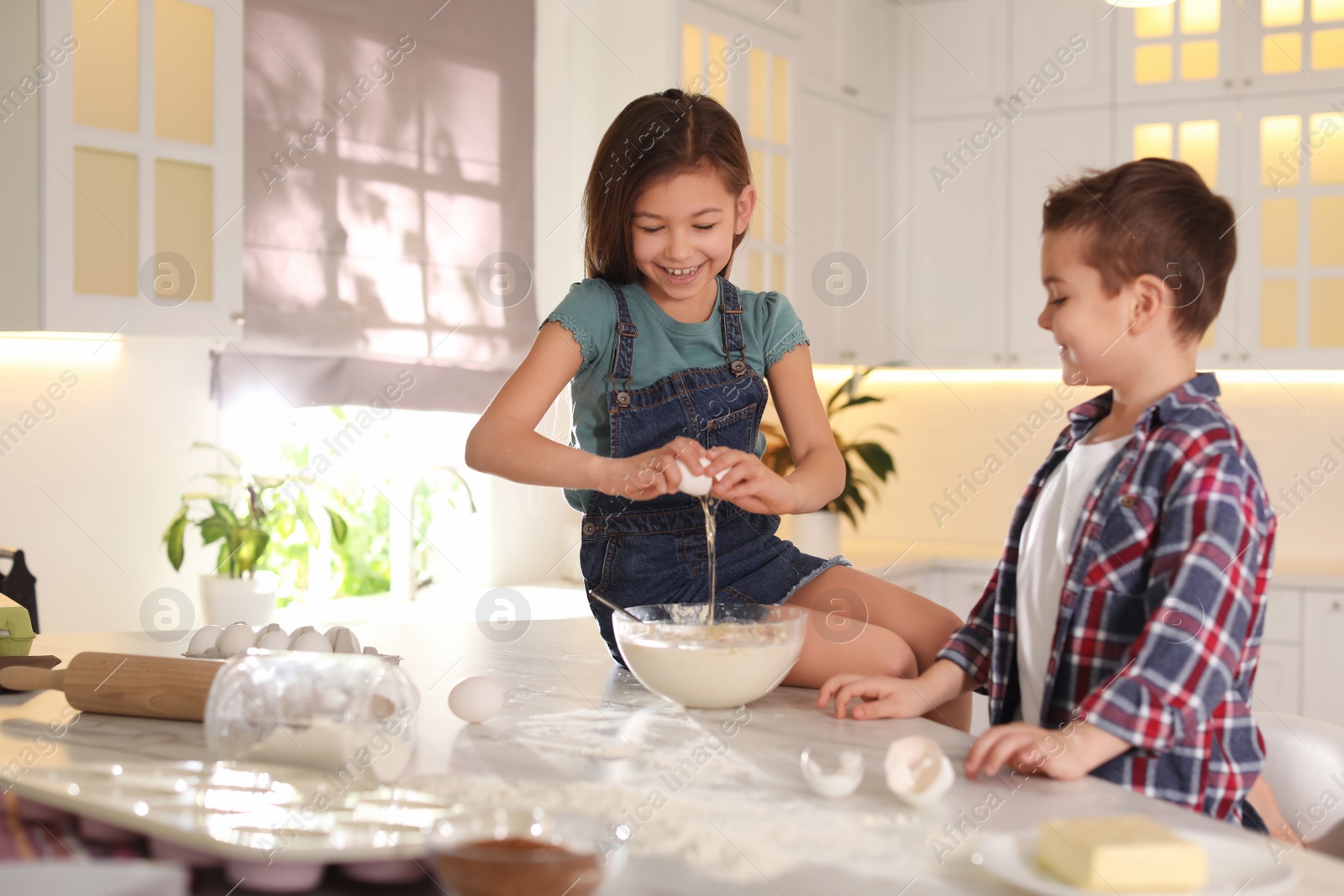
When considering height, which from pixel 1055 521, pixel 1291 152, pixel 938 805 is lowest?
pixel 938 805

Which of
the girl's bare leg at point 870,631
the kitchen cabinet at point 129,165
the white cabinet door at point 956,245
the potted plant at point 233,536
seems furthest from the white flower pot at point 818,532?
the girl's bare leg at point 870,631

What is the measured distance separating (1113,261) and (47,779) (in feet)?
3.38

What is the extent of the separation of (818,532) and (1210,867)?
8.75 ft

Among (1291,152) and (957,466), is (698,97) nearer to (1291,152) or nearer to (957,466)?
(1291,152)

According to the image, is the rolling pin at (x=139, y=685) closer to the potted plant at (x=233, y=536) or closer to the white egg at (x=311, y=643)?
the white egg at (x=311, y=643)

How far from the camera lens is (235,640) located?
1.27 meters

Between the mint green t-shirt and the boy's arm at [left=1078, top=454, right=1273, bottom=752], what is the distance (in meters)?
0.71

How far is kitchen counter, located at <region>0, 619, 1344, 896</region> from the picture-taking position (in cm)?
71

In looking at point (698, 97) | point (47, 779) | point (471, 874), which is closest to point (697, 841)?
point (471, 874)

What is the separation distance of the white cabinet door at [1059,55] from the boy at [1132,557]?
2.74 metres

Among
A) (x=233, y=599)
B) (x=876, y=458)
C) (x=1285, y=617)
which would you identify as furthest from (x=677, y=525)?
(x=1285, y=617)

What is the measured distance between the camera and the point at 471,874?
0.62 m

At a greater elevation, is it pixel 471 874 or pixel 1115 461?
pixel 1115 461

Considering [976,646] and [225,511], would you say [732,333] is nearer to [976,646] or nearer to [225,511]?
[976,646]
